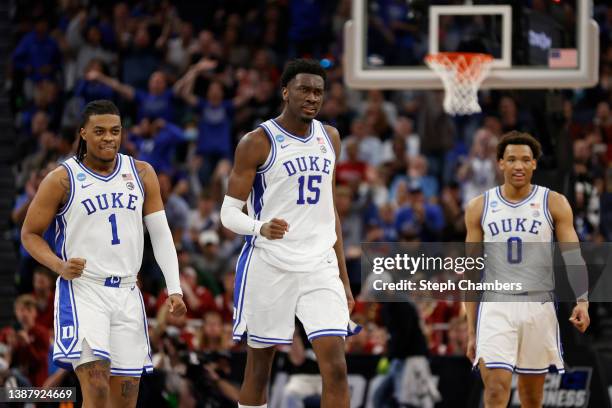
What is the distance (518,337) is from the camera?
363 inches

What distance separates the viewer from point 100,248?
25.6 feet

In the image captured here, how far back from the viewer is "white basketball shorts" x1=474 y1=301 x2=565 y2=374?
30.0ft

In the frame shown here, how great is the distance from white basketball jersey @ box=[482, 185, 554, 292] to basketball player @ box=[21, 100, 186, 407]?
2515 mm

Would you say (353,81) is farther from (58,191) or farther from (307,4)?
(307,4)

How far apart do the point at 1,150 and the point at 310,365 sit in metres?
7.84

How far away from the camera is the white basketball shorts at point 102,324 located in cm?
769

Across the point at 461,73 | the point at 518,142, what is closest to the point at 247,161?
the point at 518,142

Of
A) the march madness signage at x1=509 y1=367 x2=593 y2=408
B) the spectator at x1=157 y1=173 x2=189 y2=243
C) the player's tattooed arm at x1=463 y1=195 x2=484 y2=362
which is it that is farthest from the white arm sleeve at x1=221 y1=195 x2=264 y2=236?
the spectator at x1=157 y1=173 x2=189 y2=243

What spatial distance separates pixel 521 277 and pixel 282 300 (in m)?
1.99

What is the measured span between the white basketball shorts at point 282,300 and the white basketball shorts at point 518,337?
1.48m

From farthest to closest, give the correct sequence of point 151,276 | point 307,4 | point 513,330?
point 307,4
point 151,276
point 513,330

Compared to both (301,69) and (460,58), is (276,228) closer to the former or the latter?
(301,69)

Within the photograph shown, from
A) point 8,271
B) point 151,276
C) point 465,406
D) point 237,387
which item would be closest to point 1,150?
point 8,271

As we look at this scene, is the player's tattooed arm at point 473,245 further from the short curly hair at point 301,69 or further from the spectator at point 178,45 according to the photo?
the spectator at point 178,45
